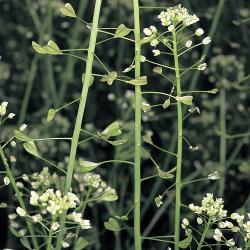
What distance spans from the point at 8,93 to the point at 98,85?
15.6 inches

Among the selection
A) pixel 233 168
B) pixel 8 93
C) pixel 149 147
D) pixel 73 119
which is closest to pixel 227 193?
pixel 233 168

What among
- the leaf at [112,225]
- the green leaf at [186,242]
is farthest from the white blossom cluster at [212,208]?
the leaf at [112,225]

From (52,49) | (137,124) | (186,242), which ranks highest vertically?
(52,49)

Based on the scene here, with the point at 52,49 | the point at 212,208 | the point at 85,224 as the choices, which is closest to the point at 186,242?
the point at 212,208

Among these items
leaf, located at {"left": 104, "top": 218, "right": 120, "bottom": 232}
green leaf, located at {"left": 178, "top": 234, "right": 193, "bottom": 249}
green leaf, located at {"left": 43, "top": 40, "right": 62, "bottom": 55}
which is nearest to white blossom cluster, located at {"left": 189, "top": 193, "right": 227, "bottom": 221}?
green leaf, located at {"left": 178, "top": 234, "right": 193, "bottom": 249}

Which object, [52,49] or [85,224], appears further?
[52,49]

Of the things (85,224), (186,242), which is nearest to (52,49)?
(85,224)

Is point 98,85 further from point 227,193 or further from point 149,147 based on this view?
point 227,193

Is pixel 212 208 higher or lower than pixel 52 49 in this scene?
lower

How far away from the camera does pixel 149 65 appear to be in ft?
9.98

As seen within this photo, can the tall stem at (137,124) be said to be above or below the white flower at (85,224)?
above

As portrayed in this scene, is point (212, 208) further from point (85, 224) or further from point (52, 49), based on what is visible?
point (52, 49)

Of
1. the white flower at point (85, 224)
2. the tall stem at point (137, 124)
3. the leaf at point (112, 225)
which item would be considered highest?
the tall stem at point (137, 124)

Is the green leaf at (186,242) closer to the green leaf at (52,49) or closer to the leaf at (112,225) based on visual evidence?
the leaf at (112,225)
